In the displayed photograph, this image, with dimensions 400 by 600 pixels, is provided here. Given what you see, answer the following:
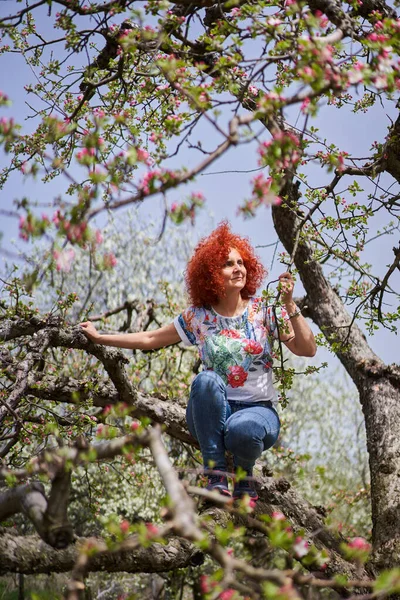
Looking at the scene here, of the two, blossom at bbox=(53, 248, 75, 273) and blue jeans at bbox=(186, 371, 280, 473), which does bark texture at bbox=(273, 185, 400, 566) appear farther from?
blossom at bbox=(53, 248, 75, 273)

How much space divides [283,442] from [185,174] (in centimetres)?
1352

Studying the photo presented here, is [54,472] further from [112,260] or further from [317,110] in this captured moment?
[317,110]

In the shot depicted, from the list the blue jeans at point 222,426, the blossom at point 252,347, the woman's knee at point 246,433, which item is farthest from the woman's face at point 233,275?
the woman's knee at point 246,433

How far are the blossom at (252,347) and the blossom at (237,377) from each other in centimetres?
13

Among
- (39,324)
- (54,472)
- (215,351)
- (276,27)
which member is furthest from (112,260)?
(39,324)

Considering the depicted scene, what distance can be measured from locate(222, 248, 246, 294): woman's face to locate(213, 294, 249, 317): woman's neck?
0.06 metres

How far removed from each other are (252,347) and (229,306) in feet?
1.10

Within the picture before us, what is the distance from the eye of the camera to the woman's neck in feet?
14.3

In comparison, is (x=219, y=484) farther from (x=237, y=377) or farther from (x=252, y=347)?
(x=252, y=347)

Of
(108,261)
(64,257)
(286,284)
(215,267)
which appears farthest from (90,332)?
(64,257)

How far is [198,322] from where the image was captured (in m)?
4.36

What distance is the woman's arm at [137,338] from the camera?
14.6 feet

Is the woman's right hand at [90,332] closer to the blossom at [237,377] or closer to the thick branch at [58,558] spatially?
the blossom at [237,377]

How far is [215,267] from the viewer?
4340mm
